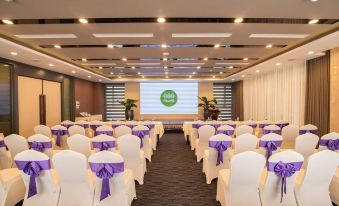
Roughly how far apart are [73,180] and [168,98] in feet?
43.9

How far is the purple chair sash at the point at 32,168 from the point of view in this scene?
3.01 m

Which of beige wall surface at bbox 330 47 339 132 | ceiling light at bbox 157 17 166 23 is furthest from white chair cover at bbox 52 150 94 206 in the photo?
beige wall surface at bbox 330 47 339 132

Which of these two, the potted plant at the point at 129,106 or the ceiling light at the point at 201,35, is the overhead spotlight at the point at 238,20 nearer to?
the ceiling light at the point at 201,35

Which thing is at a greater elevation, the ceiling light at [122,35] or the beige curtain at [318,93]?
the ceiling light at [122,35]

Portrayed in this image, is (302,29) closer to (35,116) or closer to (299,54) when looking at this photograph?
(299,54)

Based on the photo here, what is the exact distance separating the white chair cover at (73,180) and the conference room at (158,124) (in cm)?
1

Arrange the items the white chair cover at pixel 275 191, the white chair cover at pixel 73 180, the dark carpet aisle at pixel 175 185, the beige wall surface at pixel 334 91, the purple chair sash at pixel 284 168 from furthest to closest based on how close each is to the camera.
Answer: the beige wall surface at pixel 334 91
the dark carpet aisle at pixel 175 185
the white chair cover at pixel 275 191
the white chair cover at pixel 73 180
the purple chair sash at pixel 284 168

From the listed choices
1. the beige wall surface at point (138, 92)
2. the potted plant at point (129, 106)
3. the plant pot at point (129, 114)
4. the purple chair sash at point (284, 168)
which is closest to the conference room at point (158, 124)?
the purple chair sash at point (284, 168)

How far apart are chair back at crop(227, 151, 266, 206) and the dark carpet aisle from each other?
0.71m

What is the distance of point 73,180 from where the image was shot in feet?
10.4

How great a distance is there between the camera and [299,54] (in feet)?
24.6

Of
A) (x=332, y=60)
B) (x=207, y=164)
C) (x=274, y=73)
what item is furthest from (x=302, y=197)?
(x=274, y=73)

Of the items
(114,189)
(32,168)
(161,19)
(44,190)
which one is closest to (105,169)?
(114,189)

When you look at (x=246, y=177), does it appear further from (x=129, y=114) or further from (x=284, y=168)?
(x=129, y=114)
